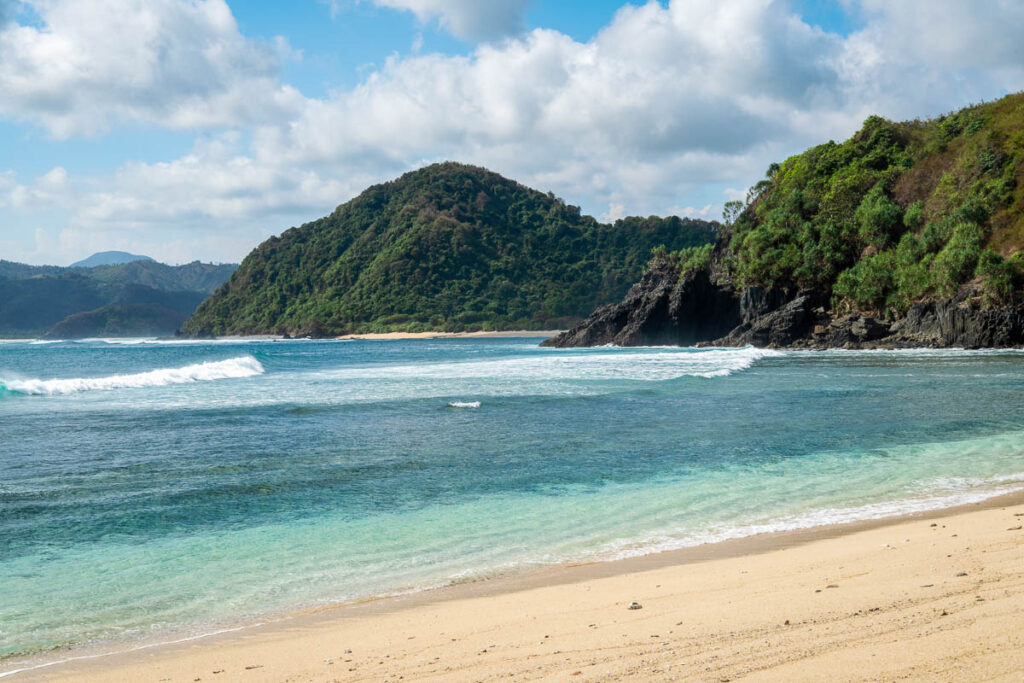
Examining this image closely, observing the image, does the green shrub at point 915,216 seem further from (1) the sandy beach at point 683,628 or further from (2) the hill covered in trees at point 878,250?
(1) the sandy beach at point 683,628

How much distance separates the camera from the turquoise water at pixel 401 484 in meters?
7.09

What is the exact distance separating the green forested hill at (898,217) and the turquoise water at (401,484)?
108 feet

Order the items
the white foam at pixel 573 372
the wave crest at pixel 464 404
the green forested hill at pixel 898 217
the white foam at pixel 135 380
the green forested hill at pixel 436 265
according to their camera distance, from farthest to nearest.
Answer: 1. the green forested hill at pixel 436 265
2. the green forested hill at pixel 898 217
3. the white foam at pixel 573 372
4. the white foam at pixel 135 380
5. the wave crest at pixel 464 404

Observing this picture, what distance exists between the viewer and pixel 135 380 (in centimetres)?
3192

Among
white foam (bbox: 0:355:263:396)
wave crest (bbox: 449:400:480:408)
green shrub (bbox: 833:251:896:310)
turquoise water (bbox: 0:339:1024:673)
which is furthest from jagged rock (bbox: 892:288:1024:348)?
white foam (bbox: 0:355:263:396)

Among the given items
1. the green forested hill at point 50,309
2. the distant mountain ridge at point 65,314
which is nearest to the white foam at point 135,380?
the distant mountain ridge at point 65,314

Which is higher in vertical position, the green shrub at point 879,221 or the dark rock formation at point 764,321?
the green shrub at point 879,221

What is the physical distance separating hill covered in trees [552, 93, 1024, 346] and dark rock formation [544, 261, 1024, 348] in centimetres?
13

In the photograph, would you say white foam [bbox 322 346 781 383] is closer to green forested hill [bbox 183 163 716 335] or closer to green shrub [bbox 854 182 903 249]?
green shrub [bbox 854 182 903 249]

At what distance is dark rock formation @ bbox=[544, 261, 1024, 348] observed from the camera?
4797 centimetres

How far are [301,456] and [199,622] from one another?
8.09 m

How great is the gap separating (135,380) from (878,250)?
2378 inches

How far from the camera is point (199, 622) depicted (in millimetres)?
6047

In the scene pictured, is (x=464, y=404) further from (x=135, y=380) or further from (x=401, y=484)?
(x=135, y=380)
